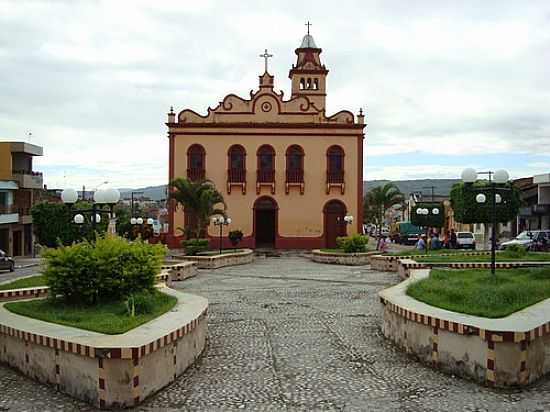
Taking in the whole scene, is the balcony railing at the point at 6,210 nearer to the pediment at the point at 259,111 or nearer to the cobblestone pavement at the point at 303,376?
the pediment at the point at 259,111

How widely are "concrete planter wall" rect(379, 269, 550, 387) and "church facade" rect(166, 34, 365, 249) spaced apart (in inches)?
1044

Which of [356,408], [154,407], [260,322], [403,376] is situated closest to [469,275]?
[260,322]

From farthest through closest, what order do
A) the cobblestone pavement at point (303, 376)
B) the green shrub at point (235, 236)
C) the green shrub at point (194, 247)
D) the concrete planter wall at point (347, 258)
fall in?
1. the green shrub at point (235, 236)
2. the green shrub at point (194, 247)
3. the concrete planter wall at point (347, 258)
4. the cobblestone pavement at point (303, 376)

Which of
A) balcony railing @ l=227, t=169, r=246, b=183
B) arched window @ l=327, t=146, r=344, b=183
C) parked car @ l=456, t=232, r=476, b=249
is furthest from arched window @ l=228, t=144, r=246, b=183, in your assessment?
parked car @ l=456, t=232, r=476, b=249

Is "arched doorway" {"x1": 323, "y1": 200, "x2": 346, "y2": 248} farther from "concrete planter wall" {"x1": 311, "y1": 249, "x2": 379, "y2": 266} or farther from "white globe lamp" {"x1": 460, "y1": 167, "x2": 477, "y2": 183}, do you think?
"white globe lamp" {"x1": 460, "y1": 167, "x2": 477, "y2": 183}

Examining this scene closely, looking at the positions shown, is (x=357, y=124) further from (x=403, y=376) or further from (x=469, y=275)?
(x=403, y=376)

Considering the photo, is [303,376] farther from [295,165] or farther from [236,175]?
[295,165]

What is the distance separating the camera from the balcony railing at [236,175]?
1419 inches

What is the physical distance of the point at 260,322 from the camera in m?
12.4

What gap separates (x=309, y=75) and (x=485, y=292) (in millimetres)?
31617

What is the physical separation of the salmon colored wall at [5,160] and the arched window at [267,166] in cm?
1519

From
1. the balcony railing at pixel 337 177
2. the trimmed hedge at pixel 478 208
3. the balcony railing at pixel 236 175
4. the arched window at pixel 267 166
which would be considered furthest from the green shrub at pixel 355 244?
the balcony railing at pixel 236 175

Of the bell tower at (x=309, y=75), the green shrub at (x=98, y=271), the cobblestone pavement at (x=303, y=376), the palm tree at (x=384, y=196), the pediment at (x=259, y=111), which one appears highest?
the bell tower at (x=309, y=75)

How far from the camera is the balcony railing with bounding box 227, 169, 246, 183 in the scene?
3603 centimetres
